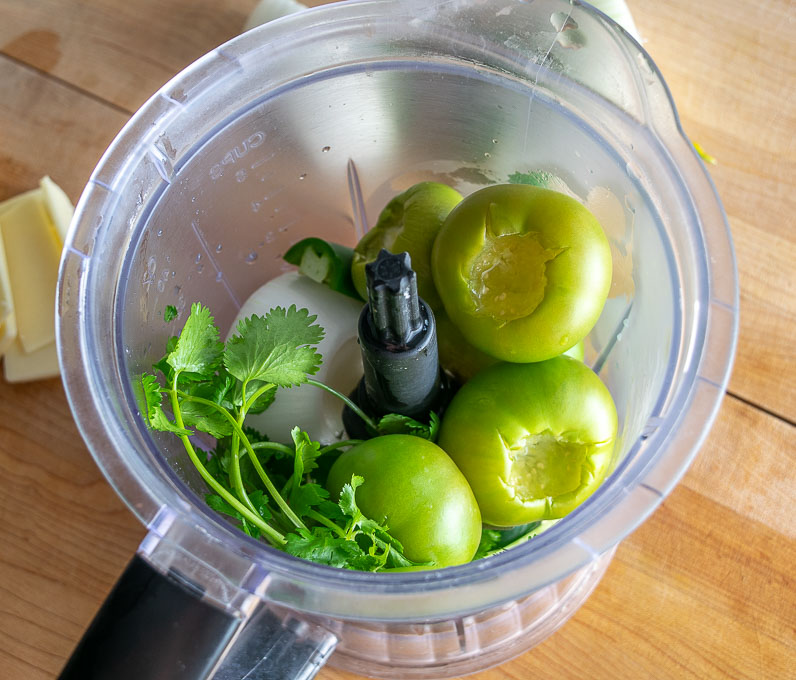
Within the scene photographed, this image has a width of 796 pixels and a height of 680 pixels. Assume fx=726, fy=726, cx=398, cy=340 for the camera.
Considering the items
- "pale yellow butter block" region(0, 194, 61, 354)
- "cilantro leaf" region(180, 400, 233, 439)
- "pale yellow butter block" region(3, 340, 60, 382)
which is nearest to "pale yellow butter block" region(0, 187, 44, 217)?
"pale yellow butter block" region(0, 194, 61, 354)

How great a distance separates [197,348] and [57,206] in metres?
0.31

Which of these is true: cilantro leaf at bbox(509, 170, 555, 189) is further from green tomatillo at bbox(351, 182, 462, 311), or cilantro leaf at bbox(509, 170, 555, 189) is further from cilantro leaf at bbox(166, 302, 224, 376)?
cilantro leaf at bbox(166, 302, 224, 376)

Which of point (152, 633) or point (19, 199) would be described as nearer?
point (152, 633)

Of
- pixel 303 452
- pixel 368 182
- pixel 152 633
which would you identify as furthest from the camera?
pixel 368 182

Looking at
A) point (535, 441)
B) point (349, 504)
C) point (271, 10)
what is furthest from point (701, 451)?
point (271, 10)

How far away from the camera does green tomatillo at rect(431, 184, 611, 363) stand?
1.30ft

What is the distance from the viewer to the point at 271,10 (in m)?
0.64

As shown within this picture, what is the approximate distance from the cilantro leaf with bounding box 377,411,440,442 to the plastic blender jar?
0.11m

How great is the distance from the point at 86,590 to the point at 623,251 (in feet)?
1.47

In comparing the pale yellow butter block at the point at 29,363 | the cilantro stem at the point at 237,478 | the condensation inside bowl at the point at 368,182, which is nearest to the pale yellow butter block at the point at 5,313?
the pale yellow butter block at the point at 29,363

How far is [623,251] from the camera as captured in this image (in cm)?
45

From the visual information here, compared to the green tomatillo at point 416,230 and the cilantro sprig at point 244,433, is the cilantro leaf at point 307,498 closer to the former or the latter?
the cilantro sprig at point 244,433

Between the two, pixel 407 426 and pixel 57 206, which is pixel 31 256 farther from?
pixel 407 426

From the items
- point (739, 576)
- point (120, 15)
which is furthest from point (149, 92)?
point (739, 576)
